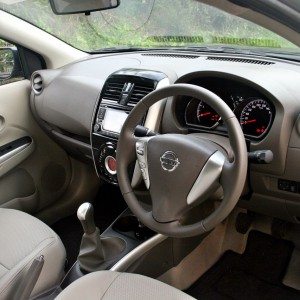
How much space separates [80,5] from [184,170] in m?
0.62

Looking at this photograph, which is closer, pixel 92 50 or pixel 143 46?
pixel 143 46

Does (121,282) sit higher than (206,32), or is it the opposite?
(206,32)

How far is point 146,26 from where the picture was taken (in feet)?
6.56

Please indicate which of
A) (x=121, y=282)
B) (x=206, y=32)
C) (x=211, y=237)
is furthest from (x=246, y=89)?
(x=211, y=237)

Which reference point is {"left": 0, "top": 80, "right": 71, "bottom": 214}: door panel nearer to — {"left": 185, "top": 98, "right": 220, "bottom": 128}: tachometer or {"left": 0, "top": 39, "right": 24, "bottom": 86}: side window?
{"left": 0, "top": 39, "right": 24, "bottom": 86}: side window

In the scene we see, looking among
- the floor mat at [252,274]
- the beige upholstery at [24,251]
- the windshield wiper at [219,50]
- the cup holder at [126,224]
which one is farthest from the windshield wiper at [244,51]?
the beige upholstery at [24,251]

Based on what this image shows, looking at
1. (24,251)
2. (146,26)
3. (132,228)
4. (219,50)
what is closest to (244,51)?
(219,50)

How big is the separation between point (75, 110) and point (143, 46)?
21.5 inches

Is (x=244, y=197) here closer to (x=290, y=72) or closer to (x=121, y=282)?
(x=290, y=72)

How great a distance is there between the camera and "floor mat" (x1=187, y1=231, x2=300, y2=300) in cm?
197

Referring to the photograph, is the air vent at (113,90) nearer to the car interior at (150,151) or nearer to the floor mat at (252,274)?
the car interior at (150,151)

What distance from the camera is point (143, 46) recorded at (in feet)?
7.45

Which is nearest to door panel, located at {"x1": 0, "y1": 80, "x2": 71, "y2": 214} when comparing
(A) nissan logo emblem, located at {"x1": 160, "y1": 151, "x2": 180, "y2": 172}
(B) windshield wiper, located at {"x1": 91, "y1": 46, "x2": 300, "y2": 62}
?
(B) windshield wiper, located at {"x1": 91, "y1": 46, "x2": 300, "y2": 62}

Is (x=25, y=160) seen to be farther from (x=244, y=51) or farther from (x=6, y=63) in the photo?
(x=244, y=51)
